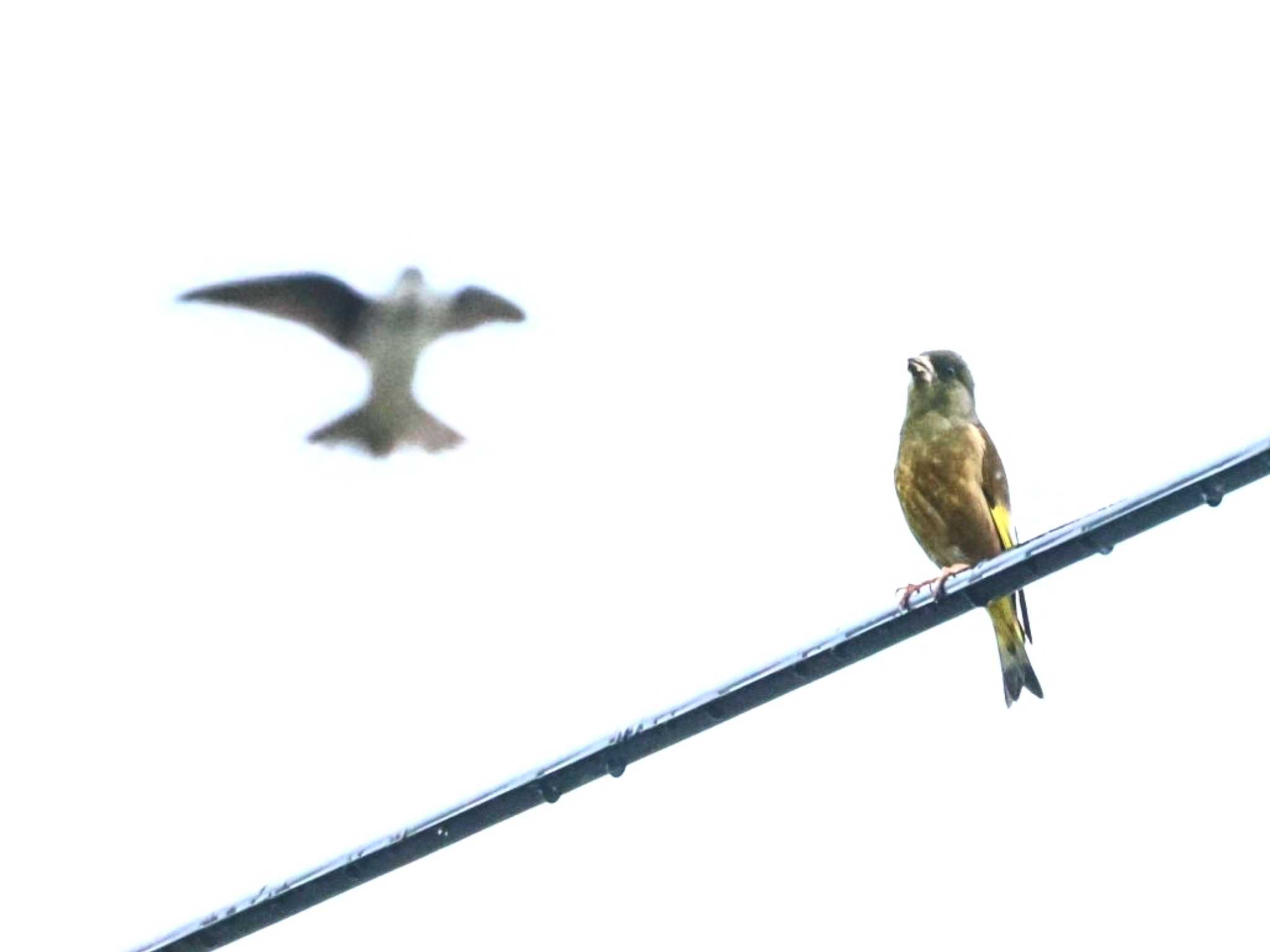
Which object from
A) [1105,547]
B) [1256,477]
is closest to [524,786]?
[1105,547]

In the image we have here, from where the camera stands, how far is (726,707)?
3611 mm

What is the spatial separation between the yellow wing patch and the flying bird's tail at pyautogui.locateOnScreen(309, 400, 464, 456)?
346 centimetres

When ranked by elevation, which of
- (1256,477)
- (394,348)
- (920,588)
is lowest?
(1256,477)

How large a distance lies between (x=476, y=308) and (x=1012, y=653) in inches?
162

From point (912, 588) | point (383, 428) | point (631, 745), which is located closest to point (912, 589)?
point (912, 588)

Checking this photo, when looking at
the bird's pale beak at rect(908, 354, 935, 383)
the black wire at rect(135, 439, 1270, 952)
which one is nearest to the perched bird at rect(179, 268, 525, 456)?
the bird's pale beak at rect(908, 354, 935, 383)

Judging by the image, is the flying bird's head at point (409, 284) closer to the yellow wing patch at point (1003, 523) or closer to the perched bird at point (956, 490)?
the perched bird at point (956, 490)

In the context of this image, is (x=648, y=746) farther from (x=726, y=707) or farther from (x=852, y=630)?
(x=852, y=630)

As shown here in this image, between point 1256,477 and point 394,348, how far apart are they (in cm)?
699

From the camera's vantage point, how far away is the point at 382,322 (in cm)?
997

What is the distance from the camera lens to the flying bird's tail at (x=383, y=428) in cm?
937

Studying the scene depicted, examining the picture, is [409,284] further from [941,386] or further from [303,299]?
[941,386]

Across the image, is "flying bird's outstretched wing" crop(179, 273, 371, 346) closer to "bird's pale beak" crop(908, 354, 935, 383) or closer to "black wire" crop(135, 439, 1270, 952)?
"bird's pale beak" crop(908, 354, 935, 383)

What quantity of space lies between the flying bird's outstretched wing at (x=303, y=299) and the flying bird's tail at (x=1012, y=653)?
4.10m
